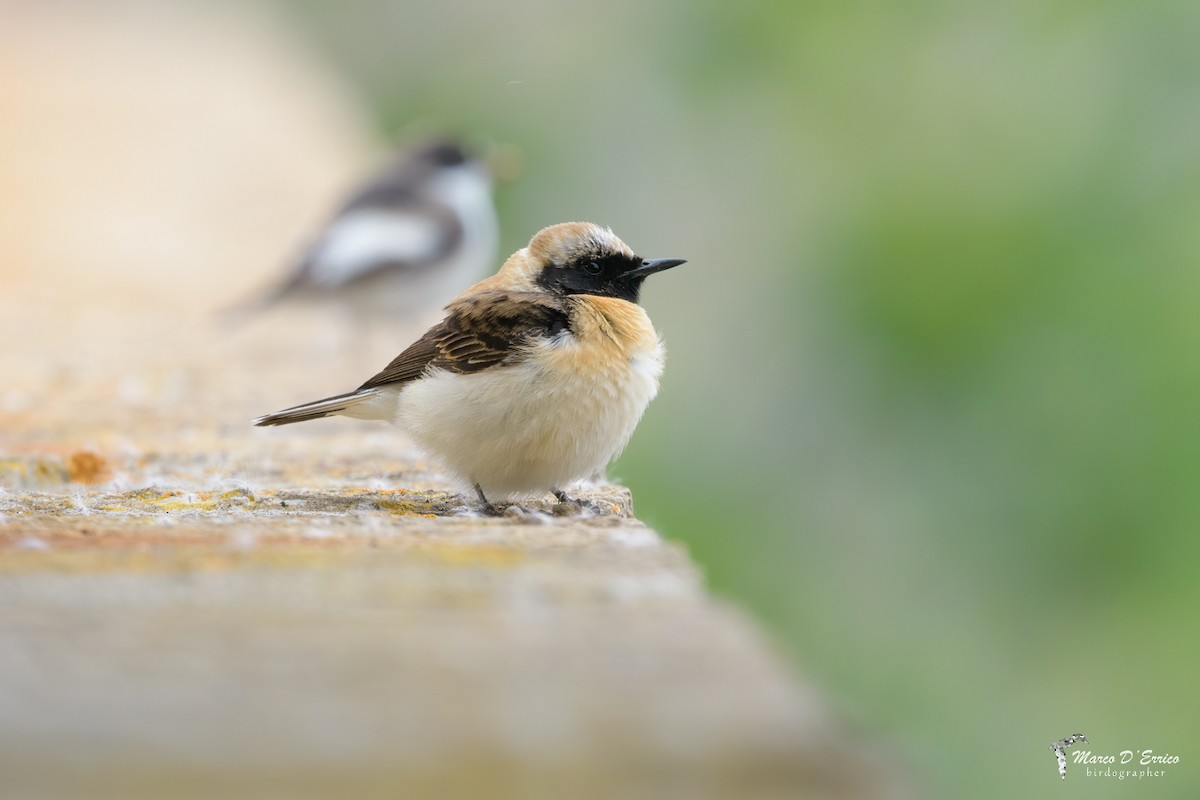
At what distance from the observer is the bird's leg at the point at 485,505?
3127 millimetres

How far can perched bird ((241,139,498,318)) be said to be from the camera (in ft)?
25.9

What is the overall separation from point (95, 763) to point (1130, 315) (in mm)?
7596

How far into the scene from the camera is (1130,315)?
8141 mm

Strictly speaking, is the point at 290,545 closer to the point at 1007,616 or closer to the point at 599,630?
the point at 599,630

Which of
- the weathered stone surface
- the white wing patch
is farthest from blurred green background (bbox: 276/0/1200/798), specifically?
the weathered stone surface

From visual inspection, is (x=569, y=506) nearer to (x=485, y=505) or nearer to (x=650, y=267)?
(x=485, y=505)

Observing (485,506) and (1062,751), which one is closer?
(485,506)

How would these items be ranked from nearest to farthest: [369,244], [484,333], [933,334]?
1. [484,333]
2. [369,244]
3. [933,334]

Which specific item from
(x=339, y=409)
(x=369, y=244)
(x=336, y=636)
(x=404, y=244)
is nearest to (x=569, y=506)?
(x=339, y=409)

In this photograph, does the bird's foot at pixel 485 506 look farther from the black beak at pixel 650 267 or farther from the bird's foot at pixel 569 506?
the black beak at pixel 650 267

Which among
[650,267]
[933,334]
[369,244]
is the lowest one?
[650,267]

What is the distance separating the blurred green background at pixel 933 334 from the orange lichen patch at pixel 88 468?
3626mm

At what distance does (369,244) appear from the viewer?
323 inches

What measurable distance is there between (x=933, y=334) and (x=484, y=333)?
20.1 ft
